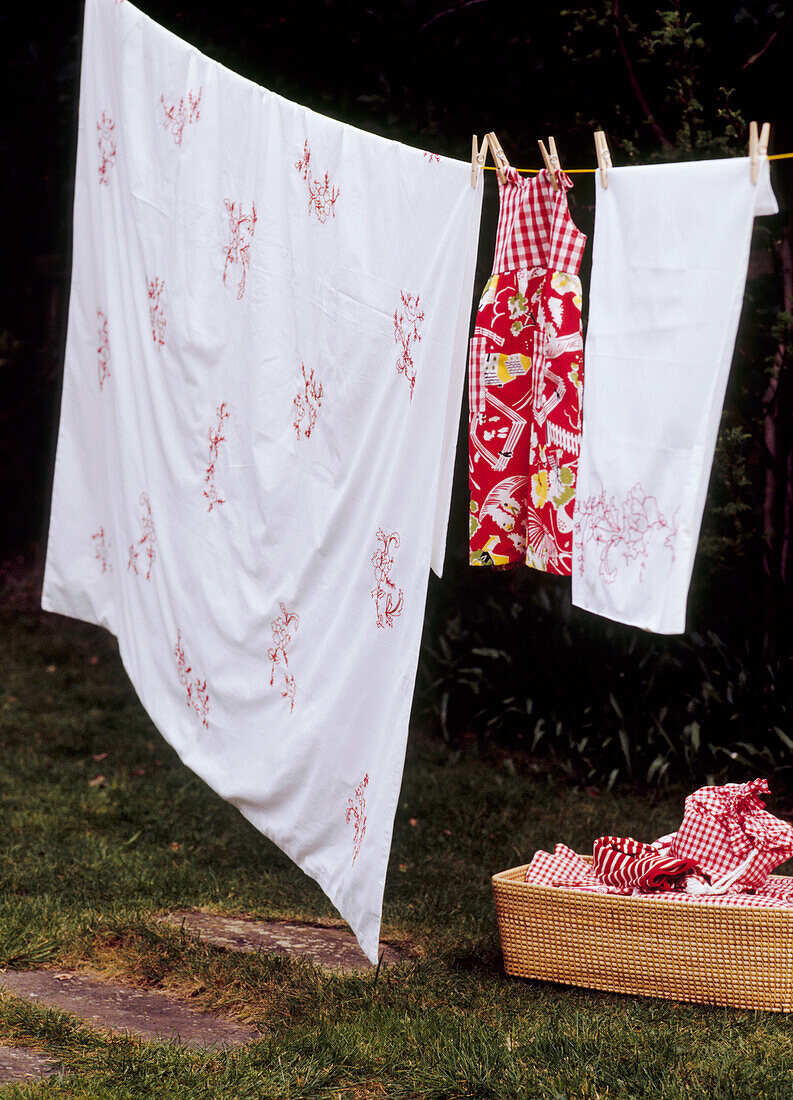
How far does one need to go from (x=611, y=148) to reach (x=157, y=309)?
8.64 ft

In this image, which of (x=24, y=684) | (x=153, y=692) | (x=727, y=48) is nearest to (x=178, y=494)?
(x=153, y=692)

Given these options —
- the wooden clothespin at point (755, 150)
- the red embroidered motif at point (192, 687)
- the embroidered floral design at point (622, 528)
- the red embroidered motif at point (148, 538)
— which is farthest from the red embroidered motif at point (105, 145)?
the wooden clothespin at point (755, 150)

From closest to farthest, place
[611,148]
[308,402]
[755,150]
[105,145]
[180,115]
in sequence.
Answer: [755,150] → [308,402] → [180,115] → [105,145] → [611,148]

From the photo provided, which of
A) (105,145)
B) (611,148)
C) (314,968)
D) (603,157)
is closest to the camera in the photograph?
(603,157)

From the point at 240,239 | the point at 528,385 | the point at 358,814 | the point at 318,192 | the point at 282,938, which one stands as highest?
the point at 318,192

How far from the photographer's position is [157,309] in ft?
10.9

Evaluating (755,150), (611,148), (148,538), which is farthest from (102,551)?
(611,148)

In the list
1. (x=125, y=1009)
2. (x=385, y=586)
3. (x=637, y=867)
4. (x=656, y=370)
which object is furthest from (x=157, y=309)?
(x=637, y=867)

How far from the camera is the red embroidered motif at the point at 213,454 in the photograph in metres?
3.15

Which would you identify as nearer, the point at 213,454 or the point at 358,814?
the point at 358,814

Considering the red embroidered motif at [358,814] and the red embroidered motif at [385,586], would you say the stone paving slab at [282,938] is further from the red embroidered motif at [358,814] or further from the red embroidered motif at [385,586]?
the red embroidered motif at [385,586]

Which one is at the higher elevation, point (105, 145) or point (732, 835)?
point (105, 145)

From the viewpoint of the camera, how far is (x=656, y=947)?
10.2ft

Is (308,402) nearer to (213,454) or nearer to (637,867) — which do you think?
(213,454)
